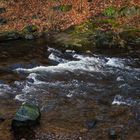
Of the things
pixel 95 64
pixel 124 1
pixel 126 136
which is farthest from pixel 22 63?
pixel 124 1

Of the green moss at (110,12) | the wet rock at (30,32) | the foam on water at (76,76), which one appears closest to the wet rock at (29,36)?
the wet rock at (30,32)

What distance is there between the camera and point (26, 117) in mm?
11555

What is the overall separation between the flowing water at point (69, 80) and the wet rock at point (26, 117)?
0.74m

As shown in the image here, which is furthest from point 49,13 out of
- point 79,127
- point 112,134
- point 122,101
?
point 112,134

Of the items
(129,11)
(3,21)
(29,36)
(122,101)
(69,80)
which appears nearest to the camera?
(122,101)

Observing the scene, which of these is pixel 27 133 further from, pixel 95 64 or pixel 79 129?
pixel 95 64

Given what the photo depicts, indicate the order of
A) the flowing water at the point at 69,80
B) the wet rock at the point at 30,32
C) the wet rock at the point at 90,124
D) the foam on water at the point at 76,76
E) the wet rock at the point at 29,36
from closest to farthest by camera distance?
the wet rock at the point at 90,124, the flowing water at the point at 69,80, the foam on water at the point at 76,76, the wet rock at the point at 29,36, the wet rock at the point at 30,32

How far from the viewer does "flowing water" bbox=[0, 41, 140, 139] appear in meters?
13.2

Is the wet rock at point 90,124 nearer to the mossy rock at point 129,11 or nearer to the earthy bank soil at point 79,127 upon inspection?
the earthy bank soil at point 79,127

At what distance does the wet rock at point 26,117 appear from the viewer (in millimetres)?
11492

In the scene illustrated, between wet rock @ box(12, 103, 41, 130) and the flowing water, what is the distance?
74cm

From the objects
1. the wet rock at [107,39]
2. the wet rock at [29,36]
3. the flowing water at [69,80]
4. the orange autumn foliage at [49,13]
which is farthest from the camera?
the orange autumn foliage at [49,13]

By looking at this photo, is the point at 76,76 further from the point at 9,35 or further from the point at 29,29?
the point at 29,29

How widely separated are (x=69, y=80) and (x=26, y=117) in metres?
4.50
